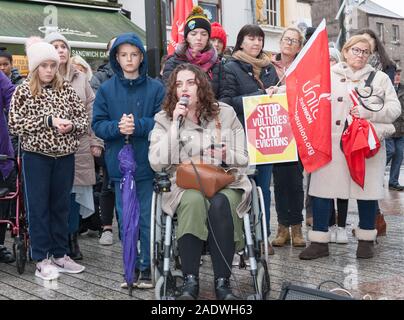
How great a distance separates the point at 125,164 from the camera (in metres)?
4.63

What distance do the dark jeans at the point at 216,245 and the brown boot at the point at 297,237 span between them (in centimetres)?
211

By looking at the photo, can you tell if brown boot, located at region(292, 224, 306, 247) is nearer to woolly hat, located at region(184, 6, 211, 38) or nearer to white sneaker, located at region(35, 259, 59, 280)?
woolly hat, located at region(184, 6, 211, 38)

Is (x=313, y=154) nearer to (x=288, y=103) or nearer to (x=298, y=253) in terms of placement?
(x=288, y=103)

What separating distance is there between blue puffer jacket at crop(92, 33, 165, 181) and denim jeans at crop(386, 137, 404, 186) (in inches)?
285

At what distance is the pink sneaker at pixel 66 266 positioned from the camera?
5.26 metres

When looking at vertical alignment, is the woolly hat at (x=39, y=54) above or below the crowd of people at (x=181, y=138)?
above

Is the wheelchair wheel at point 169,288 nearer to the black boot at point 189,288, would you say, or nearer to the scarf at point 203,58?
the black boot at point 189,288

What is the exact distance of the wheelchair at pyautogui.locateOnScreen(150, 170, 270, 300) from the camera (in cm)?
400

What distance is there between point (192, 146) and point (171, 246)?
0.73 metres

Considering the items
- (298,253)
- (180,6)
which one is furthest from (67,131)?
(180,6)

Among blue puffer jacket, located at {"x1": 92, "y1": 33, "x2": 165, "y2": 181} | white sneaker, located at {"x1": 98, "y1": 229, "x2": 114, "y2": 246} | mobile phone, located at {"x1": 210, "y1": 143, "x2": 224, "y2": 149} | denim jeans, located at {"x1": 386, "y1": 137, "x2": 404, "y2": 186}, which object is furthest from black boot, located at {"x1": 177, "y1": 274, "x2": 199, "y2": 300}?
denim jeans, located at {"x1": 386, "y1": 137, "x2": 404, "y2": 186}

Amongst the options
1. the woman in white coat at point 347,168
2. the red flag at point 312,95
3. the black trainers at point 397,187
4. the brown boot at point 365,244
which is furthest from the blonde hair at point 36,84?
the black trainers at point 397,187

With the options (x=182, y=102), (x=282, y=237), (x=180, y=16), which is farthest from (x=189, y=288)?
(x=180, y=16)

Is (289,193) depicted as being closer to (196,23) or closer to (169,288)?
(196,23)
